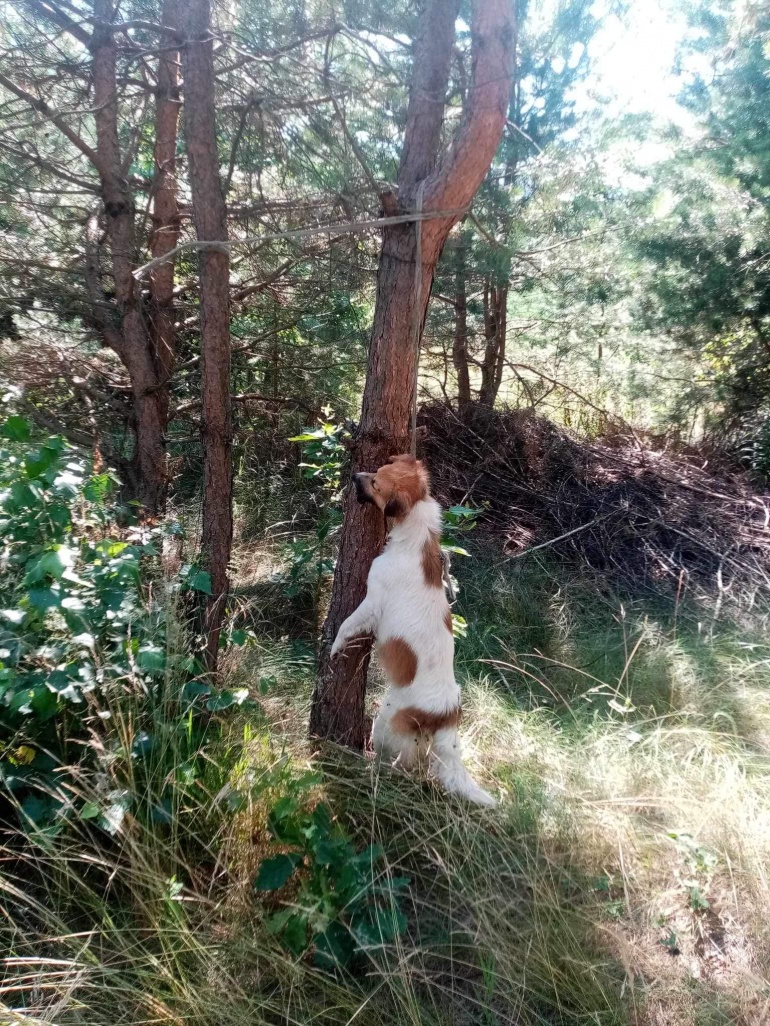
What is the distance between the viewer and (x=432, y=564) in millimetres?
2686

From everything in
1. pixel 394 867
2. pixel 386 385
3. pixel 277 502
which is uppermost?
pixel 386 385

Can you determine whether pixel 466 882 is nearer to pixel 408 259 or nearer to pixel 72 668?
pixel 72 668

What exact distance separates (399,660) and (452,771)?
1.63 feet

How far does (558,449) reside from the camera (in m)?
6.55

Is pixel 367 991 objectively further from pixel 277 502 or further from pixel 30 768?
pixel 277 502

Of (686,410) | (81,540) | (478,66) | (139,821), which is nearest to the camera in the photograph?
(139,821)

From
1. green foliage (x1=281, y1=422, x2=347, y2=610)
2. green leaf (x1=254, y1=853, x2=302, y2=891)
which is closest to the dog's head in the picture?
green foliage (x1=281, y1=422, x2=347, y2=610)

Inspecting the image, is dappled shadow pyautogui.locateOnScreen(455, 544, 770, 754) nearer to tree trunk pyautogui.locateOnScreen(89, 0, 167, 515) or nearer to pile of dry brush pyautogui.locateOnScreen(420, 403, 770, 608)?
pile of dry brush pyautogui.locateOnScreen(420, 403, 770, 608)

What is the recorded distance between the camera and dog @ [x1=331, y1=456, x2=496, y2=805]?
2553mm

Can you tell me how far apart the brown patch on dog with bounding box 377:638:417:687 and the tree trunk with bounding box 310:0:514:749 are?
0.69 ft

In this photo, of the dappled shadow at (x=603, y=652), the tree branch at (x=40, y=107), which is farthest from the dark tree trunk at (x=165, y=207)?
the dappled shadow at (x=603, y=652)

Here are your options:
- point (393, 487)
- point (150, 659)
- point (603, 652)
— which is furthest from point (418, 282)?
point (603, 652)

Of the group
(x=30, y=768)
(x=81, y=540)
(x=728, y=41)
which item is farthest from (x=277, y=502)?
(x=728, y=41)

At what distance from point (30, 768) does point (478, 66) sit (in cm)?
303
